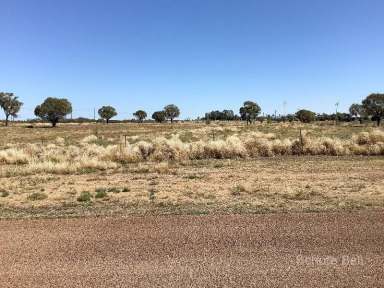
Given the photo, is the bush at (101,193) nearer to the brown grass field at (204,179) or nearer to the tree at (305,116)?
the brown grass field at (204,179)

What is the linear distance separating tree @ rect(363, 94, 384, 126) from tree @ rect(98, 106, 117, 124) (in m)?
72.9

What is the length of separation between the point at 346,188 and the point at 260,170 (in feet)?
18.4

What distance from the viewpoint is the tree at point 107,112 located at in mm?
140375

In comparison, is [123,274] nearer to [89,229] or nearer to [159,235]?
[159,235]

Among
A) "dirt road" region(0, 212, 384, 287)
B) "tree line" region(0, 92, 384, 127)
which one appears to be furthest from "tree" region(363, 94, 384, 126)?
"dirt road" region(0, 212, 384, 287)

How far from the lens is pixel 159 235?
8.84m

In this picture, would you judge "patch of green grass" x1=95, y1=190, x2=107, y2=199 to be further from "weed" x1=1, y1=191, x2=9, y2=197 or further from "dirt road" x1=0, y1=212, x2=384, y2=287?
"dirt road" x1=0, y1=212, x2=384, y2=287

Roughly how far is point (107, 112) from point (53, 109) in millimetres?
38113

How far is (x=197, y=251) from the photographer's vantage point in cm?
777

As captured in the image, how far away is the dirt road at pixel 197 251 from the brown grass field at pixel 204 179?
137 cm

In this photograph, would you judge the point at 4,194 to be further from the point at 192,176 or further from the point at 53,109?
the point at 53,109

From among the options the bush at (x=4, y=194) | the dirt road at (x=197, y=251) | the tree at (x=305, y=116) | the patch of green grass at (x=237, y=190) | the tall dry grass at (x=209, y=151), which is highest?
the tree at (x=305, y=116)

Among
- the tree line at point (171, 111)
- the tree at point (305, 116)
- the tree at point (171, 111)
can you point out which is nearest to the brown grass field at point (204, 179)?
the tree line at point (171, 111)

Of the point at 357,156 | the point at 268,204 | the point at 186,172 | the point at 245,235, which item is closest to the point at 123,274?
the point at 245,235
